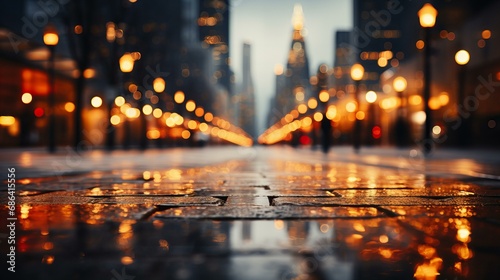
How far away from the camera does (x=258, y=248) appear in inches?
130

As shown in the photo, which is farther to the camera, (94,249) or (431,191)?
(431,191)

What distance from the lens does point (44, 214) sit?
4922mm

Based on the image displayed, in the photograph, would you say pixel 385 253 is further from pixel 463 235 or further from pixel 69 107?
pixel 69 107

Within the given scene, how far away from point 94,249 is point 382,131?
71.4m

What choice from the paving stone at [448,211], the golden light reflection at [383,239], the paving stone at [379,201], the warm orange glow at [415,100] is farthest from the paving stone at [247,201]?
the warm orange glow at [415,100]

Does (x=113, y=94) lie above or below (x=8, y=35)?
below

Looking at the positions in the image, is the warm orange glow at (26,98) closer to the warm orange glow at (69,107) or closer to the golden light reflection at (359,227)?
the warm orange glow at (69,107)

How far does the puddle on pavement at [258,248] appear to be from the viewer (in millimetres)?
2725

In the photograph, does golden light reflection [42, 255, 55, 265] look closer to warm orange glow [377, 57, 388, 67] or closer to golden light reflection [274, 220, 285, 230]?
golden light reflection [274, 220, 285, 230]

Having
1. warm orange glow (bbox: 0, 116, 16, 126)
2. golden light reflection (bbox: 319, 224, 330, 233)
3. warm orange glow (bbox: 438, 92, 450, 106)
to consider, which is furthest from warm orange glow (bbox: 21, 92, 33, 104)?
golden light reflection (bbox: 319, 224, 330, 233)

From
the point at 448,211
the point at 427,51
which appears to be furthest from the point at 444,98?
the point at 448,211

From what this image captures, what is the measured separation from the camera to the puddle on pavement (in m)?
2.72

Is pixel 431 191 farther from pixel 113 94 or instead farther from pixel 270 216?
pixel 113 94

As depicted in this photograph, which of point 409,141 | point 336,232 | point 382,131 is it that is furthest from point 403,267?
point 382,131
